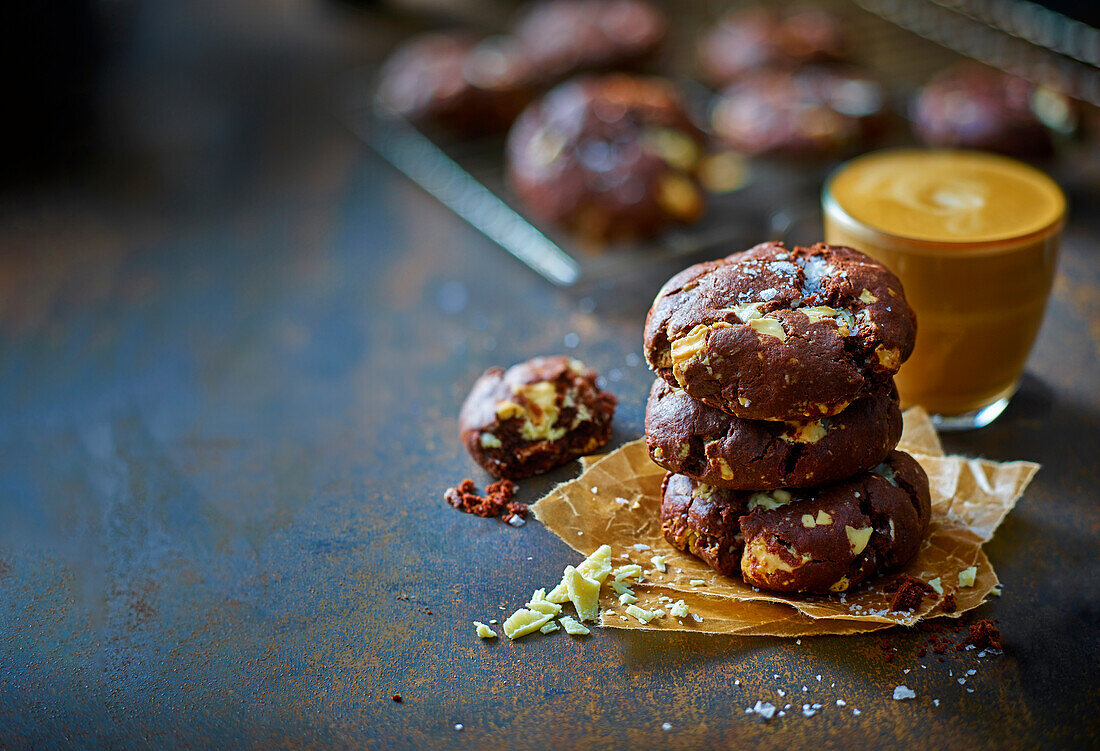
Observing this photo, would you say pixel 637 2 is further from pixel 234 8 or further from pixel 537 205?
pixel 234 8

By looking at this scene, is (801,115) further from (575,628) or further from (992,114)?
(575,628)

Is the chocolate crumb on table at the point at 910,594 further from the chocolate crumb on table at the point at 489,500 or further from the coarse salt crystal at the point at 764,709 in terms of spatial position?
the chocolate crumb on table at the point at 489,500

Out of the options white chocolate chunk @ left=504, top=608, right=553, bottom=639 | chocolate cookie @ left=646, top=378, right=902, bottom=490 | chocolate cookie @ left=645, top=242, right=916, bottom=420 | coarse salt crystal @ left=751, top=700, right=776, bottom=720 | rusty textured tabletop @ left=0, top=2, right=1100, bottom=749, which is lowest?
rusty textured tabletop @ left=0, top=2, right=1100, bottom=749

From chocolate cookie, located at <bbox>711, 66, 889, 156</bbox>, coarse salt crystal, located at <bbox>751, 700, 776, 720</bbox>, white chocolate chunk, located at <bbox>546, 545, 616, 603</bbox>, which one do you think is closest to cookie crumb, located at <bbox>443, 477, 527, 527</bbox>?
white chocolate chunk, located at <bbox>546, 545, 616, 603</bbox>

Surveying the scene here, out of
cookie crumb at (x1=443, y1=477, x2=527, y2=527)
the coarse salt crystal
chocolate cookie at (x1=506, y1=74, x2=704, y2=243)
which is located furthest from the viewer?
chocolate cookie at (x1=506, y1=74, x2=704, y2=243)

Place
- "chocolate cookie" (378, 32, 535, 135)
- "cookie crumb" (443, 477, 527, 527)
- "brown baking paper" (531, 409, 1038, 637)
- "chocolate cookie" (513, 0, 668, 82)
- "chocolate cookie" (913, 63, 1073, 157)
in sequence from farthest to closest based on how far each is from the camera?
"chocolate cookie" (513, 0, 668, 82) → "chocolate cookie" (378, 32, 535, 135) → "chocolate cookie" (913, 63, 1073, 157) → "cookie crumb" (443, 477, 527, 527) → "brown baking paper" (531, 409, 1038, 637)

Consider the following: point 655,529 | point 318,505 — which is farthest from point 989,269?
point 318,505

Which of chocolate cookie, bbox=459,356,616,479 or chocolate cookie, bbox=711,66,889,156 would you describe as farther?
chocolate cookie, bbox=711,66,889,156

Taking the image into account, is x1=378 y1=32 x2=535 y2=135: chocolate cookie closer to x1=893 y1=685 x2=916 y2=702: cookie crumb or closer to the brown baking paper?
the brown baking paper
